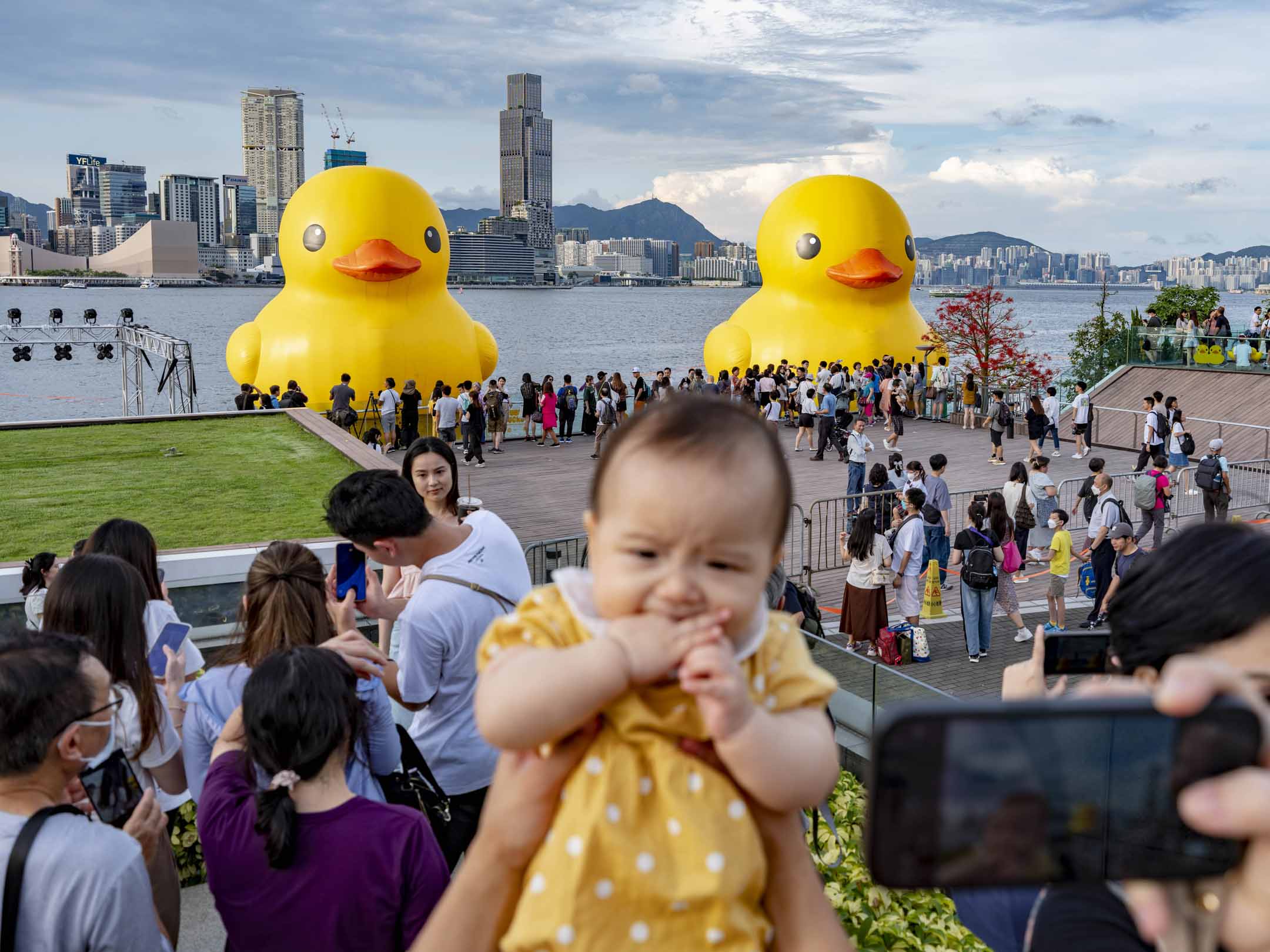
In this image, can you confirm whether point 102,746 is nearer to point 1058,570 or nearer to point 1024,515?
point 1058,570

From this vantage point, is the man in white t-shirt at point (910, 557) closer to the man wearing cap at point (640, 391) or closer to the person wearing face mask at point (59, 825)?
the person wearing face mask at point (59, 825)

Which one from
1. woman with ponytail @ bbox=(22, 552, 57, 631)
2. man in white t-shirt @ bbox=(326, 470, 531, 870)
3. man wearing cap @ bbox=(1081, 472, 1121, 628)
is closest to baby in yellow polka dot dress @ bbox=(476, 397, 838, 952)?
man in white t-shirt @ bbox=(326, 470, 531, 870)

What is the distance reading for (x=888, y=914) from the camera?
12.7ft

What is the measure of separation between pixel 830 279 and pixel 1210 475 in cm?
1378

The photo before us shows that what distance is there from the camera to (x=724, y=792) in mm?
1455

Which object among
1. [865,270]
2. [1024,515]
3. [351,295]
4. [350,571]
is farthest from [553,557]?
[865,270]

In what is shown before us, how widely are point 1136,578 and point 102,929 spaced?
224cm

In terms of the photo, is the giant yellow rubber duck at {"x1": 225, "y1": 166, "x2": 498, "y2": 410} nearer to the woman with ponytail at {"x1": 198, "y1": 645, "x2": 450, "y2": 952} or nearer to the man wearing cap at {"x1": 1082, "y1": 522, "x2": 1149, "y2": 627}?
the man wearing cap at {"x1": 1082, "y1": 522, "x2": 1149, "y2": 627}

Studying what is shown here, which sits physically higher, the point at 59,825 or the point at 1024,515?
the point at 59,825

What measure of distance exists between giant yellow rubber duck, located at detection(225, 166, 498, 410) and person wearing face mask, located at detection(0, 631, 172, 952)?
1831 cm

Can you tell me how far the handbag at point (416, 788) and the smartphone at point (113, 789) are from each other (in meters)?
0.73

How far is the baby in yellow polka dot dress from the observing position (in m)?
1.40

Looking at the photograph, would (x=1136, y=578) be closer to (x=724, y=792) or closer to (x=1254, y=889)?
(x=1254, y=889)

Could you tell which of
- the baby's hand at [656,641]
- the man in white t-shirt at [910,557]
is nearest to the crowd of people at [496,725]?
the baby's hand at [656,641]
